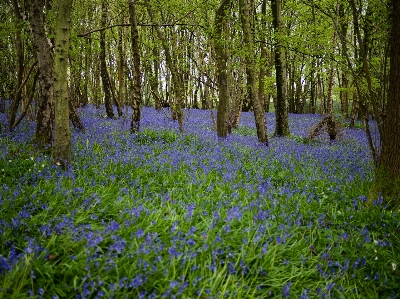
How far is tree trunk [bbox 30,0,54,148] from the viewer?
22.7 ft

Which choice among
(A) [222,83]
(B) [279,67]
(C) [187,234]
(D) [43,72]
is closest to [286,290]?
(C) [187,234]

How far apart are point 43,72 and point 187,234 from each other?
18.5 feet

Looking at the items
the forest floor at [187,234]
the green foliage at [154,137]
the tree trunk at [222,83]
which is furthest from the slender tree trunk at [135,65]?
the forest floor at [187,234]

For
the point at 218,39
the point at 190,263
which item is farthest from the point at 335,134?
the point at 190,263

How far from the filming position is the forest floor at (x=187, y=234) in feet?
9.25

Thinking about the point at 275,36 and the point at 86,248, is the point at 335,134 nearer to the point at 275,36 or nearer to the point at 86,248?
the point at 275,36

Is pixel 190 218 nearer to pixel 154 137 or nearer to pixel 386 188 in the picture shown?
pixel 386 188

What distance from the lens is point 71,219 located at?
3.70m

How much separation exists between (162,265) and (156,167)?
11.1ft

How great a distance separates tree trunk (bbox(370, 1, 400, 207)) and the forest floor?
306 millimetres

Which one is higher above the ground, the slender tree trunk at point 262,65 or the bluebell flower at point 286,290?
the slender tree trunk at point 262,65

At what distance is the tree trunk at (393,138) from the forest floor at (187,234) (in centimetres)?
31

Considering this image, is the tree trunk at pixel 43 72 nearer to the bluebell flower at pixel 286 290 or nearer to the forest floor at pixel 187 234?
the forest floor at pixel 187 234

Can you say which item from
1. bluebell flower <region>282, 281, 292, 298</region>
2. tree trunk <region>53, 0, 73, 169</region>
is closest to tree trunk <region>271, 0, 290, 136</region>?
tree trunk <region>53, 0, 73, 169</region>
